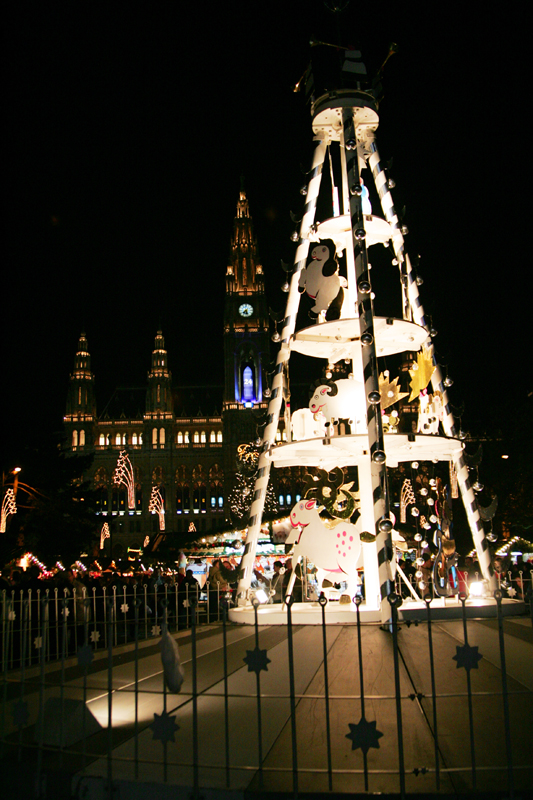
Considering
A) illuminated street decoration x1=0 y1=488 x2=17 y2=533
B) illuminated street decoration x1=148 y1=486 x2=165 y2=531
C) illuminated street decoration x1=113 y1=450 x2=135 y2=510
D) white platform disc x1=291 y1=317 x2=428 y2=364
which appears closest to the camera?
white platform disc x1=291 y1=317 x2=428 y2=364

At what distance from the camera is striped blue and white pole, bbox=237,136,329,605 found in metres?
8.12

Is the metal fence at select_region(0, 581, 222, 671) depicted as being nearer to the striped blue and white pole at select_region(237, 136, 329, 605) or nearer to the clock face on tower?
the striped blue and white pole at select_region(237, 136, 329, 605)

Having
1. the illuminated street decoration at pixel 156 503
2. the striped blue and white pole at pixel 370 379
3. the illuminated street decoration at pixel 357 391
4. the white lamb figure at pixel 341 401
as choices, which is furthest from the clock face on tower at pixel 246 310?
the white lamb figure at pixel 341 401

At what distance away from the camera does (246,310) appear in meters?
86.8

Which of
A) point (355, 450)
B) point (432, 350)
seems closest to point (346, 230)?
point (432, 350)

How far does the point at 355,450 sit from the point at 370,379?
88cm

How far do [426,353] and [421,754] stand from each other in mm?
5423

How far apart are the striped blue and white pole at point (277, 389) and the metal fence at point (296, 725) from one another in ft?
8.12

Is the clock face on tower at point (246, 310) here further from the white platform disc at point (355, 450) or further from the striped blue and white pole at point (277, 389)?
the white platform disc at point (355, 450)

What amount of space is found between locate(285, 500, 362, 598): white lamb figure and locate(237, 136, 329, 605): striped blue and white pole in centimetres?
76

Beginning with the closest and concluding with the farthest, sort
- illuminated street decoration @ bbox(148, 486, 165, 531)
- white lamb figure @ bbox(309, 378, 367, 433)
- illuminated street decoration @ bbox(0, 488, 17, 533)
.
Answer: white lamb figure @ bbox(309, 378, 367, 433)
illuminated street decoration @ bbox(0, 488, 17, 533)
illuminated street decoration @ bbox(148, 486, 165, 531)

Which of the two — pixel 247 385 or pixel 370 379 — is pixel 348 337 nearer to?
pixel 370 379

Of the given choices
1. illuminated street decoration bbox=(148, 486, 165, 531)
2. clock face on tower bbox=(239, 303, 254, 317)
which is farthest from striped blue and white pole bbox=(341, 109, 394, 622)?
clock face on tower bbox=(239, 303, 254, 317)

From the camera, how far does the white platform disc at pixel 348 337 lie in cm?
768
